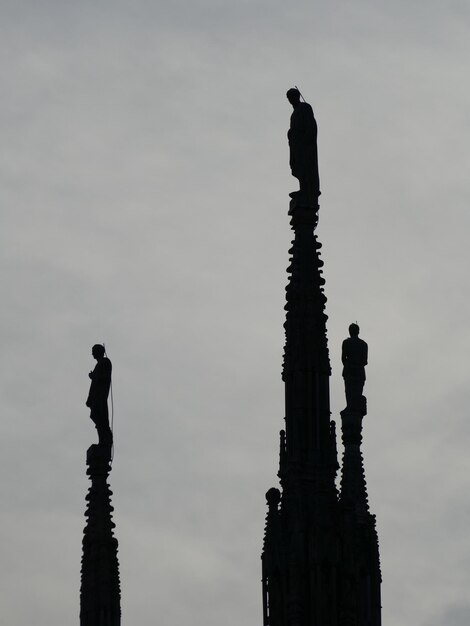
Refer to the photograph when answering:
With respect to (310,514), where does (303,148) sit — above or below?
above

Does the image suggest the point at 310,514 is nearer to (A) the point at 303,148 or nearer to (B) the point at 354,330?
(B) the point at 354,330

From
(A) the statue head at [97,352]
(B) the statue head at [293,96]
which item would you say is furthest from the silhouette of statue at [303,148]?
(A) the statue head at [97,352]

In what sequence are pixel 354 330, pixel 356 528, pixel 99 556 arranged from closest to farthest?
1. pixel 356 528
2. pixel 99 556
3. pixel 354 330

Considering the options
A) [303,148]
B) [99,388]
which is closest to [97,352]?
[99,388]

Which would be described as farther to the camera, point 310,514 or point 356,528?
point 356,528

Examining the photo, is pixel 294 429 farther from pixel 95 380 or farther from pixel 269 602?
pixel 95 380

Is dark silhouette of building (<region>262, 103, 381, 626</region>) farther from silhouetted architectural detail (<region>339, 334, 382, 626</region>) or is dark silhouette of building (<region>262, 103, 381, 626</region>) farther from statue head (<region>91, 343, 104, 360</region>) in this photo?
statue head (<region>91, 343, 104, 360</region>)

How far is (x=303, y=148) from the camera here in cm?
3631

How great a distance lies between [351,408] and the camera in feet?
126

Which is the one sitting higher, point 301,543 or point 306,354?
point 306,354

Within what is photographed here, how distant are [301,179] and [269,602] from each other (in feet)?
28.9

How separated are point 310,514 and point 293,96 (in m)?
9.41

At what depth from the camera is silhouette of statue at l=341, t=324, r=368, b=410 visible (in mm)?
38094

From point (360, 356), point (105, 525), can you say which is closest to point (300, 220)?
point (360, 356)
